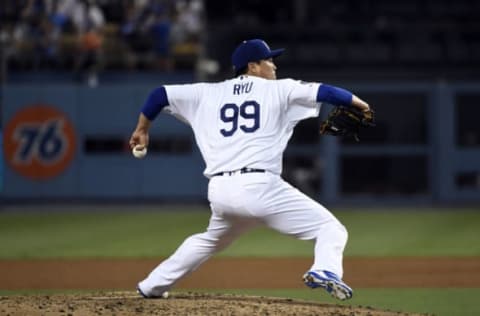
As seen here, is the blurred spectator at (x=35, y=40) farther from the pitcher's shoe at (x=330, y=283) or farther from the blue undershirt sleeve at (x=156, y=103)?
the pitcher's shoe at (x=330, y=283)

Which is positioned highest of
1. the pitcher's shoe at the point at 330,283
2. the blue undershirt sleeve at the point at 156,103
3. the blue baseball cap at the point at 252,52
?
the blue baseball cap at the point at 252,52

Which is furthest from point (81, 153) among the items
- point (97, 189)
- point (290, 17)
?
point (290, 17)

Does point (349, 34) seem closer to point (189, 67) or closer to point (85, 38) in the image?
point (189, 67)

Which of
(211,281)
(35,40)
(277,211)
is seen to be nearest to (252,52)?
(277,211)

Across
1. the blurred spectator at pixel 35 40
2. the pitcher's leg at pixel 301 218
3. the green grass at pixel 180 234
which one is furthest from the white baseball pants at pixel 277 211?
the blurred spectator at pixel 35 40

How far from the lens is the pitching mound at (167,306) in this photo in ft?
22.0

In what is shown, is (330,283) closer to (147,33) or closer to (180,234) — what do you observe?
(180,234)

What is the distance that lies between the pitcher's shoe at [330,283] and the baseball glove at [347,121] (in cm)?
106

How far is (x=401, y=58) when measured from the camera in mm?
19719

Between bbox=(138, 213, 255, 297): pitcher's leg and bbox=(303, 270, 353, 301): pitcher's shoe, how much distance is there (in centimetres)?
76

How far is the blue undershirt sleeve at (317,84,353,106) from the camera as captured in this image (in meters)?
6.53

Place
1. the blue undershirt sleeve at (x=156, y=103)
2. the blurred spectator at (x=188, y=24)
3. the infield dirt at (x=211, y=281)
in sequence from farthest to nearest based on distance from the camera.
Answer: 1. the blurred spectator at (x=188, y=24)
2. the blue undershirt sleeve at (x=156, y=103)
3. the infield dirt at (x=211, y=281)

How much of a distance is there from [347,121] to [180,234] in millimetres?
8017

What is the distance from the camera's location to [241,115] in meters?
6.79
